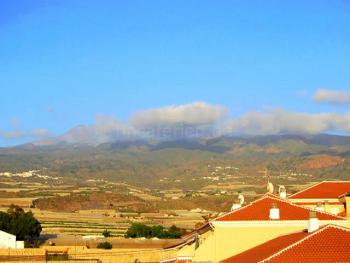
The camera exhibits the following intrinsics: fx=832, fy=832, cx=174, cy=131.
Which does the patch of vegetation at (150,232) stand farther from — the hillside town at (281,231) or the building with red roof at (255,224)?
the building with red roof at (255,224)

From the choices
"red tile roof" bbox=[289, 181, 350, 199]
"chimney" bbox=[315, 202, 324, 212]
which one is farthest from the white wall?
"chimney" bbox=[315, 202, 324, 212]

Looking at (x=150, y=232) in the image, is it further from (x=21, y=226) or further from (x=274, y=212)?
(x=274, y=212)

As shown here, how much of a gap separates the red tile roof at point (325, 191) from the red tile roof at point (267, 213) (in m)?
9.48

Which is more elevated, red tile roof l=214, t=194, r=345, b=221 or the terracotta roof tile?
red tile roof l=214, t=194, r=345, b=221

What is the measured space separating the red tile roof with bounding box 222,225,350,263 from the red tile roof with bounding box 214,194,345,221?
12.7 feet

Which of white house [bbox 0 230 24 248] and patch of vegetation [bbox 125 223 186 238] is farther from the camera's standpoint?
patch of vegetation [bbox 125 223 186 238]

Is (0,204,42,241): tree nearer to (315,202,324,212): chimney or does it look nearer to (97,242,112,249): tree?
(97,242,112,249): tree

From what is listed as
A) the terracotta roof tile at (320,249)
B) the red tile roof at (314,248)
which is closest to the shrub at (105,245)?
the red tile roof at (314,248)

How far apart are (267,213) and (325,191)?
38.9ft

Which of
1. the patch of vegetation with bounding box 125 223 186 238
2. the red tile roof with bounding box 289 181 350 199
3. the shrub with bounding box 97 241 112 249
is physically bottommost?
the shrub with bounding box 97 241 112 249

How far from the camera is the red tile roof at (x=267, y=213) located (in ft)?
94.0

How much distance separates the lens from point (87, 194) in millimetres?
153125

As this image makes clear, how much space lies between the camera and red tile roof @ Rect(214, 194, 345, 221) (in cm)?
2866

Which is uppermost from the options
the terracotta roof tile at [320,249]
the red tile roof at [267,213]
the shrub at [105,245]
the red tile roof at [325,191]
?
the red tile roof at [325,191]
